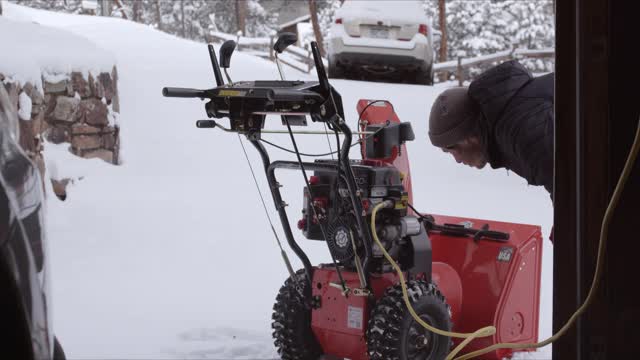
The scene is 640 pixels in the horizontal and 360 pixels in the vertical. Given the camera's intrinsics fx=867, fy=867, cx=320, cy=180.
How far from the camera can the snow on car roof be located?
1259cm

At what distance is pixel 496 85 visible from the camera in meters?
3.24

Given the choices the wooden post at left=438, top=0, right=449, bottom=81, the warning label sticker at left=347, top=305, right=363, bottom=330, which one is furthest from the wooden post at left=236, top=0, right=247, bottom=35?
the warning label sticker at left=347, top=305, right=363, bottom=330

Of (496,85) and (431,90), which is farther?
(431,90)

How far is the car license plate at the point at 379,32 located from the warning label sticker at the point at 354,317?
30.9ft

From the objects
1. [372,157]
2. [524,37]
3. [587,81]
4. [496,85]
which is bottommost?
[524,37]

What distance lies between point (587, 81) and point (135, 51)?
1388 cm

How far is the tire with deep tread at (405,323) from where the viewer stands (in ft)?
10.8

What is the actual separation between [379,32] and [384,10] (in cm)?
39

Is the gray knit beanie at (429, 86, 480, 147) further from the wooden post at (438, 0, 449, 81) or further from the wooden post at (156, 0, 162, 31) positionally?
the wooden post at (156, 0, 162, 31)

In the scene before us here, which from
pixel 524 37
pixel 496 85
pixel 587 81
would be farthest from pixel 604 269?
pixel 524 37

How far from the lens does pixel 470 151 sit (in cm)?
347

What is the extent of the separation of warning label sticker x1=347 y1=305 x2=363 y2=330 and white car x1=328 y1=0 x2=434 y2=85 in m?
9.34

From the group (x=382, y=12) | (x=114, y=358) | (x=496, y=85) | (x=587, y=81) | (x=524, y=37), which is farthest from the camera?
(x=524, y=37)

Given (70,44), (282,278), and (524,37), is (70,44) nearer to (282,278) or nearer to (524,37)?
(282,278)
